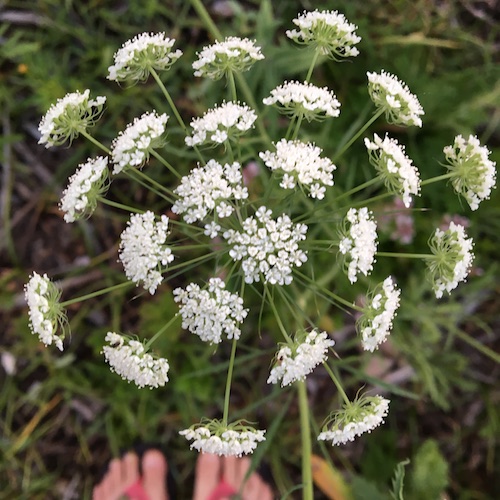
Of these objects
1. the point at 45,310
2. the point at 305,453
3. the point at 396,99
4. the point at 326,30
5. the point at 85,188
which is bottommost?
the point at 305,453

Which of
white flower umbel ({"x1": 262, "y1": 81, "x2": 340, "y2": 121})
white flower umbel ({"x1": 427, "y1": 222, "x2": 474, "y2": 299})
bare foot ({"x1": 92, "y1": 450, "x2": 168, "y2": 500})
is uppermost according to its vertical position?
white flower umbel ({"x1": 262, "y1": 81, "x2": 340, "y2": 121})

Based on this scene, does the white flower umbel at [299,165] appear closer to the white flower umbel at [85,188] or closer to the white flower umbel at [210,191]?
the white flower umbel at [210,191]

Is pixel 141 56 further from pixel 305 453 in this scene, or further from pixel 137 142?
pixel 305 453

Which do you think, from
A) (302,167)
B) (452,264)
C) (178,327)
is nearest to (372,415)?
(452,264)

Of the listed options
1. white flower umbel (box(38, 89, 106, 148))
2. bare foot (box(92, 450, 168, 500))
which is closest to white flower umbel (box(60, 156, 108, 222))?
white flower umbel (box(38, 89, 106, 148))

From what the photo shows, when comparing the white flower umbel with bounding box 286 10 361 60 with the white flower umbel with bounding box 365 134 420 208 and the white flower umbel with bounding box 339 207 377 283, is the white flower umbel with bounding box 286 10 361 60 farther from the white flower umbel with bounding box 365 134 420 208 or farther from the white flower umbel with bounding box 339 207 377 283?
the white flower umbel with bounding box 339 207 377 283

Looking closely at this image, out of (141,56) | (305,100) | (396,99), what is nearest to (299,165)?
(305,100)
